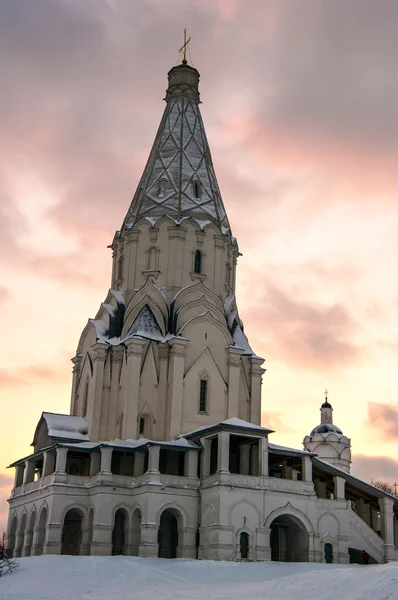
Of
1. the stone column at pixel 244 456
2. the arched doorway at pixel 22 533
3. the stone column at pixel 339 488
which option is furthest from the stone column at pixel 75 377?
the stone column at pixel 339 488

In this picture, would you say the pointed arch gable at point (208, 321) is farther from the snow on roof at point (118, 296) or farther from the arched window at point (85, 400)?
the arched window at point (85, 400)

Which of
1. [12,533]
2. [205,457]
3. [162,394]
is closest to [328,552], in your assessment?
[205,457]

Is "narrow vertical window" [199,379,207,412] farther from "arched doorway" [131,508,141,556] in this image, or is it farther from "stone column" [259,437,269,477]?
"arched doorway" [131,508,141,556]

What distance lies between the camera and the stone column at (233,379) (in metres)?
40.5

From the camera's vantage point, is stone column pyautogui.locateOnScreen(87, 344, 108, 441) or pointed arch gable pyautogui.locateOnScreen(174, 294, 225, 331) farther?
pointed arch gable pyautogui.locateOnScreen(174, 294, 225, 331)

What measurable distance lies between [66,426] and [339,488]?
13701 mm

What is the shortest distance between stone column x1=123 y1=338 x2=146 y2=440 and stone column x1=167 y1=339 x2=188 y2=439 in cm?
163

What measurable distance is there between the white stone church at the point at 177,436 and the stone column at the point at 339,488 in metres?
0.05

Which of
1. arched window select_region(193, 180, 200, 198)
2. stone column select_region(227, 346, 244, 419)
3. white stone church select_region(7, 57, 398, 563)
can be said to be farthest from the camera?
arched window select_region(193, 180, 200, 198)

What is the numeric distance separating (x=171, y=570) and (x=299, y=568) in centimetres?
497

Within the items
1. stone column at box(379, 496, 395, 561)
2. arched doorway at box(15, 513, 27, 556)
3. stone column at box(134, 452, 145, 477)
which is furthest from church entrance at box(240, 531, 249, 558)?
arched doorway at box(15, 513, 27, 556)

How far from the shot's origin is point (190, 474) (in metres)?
35.7

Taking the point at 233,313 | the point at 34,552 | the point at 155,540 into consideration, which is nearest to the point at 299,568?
the point at 155,540

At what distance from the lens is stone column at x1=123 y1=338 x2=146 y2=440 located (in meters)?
38.1
